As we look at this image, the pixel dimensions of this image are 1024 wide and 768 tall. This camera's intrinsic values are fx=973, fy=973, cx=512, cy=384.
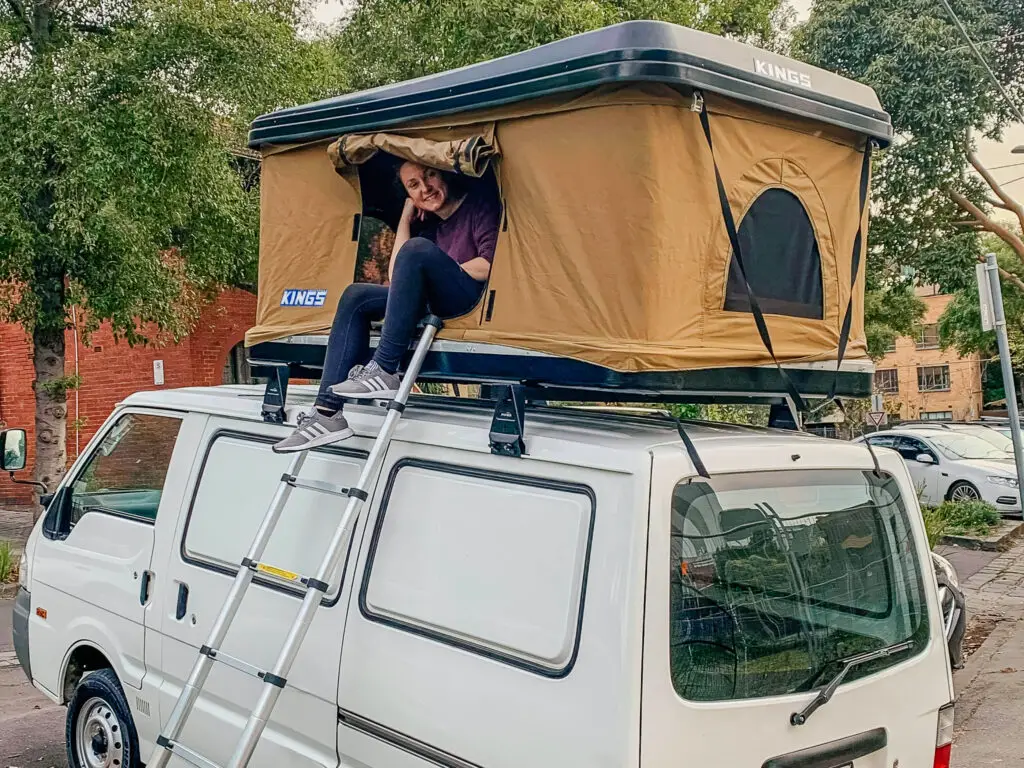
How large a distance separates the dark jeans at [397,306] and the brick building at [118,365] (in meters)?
13.3

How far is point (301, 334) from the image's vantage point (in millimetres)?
4180

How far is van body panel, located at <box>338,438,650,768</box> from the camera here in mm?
2439

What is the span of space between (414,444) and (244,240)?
9.50 meters

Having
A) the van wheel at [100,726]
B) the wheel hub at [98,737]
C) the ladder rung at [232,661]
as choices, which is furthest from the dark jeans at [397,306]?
the wheel hub at [98,737]

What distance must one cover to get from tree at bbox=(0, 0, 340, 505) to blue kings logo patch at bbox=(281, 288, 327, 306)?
6.06 m

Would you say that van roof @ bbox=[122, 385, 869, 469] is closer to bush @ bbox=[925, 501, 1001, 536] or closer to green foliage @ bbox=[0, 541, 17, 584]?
green foliage @ bbox=[0, 541, 17, 584]

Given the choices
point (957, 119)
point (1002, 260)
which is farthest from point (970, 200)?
point (1002, 260)

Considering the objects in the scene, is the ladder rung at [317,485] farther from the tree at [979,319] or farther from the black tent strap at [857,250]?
the tree at [979,319]

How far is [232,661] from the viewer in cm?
342

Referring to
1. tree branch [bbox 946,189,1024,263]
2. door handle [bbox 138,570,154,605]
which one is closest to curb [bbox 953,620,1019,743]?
door handle [bbox 138,570,154,605]

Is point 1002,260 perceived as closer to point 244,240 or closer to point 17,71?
point 244,240

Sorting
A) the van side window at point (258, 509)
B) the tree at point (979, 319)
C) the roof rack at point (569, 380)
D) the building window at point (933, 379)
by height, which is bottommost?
the van side window at point (258, 509)

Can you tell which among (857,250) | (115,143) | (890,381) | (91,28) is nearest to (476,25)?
(91,28)

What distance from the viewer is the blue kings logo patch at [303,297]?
4242 mm
